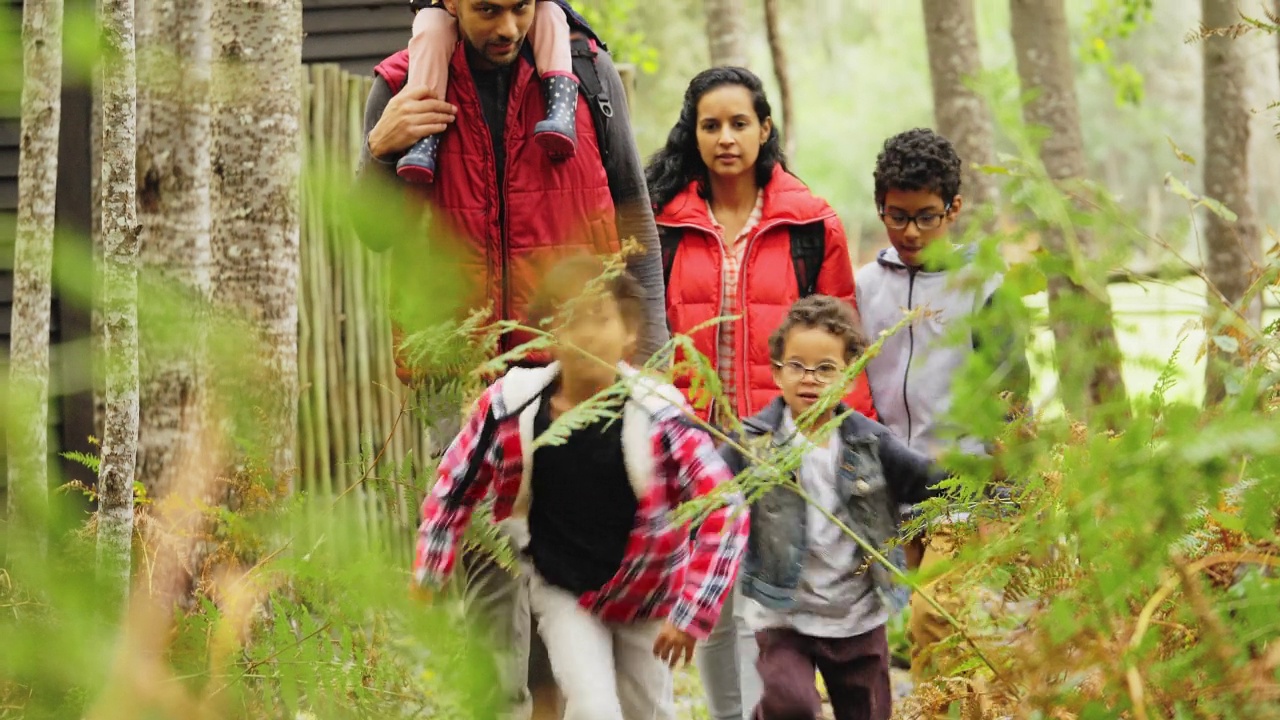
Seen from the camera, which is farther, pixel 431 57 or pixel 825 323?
pixel 825 323

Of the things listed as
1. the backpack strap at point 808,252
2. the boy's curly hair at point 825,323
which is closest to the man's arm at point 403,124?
the boy's curly hair at point 825,323

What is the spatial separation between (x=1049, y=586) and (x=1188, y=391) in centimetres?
34

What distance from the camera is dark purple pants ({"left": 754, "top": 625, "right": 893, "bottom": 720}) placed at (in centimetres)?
374

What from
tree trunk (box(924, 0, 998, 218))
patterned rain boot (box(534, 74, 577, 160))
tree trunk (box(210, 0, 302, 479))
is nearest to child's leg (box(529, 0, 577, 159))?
patterned rain boot (box(534, 74, 577, 160))

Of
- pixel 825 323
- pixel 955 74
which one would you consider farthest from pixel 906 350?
pixel 955 74

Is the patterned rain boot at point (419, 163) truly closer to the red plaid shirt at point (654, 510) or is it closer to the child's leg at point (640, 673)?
the red plaid shirt at point (654, 510)

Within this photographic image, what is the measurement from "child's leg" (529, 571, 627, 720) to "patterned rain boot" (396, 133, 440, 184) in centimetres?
104

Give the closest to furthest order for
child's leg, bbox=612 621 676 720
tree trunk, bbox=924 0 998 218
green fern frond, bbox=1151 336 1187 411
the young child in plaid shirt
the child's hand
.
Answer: green fern frond, bbox=1151 336 1187 411 → the child's hand → the young child in plaid shirt → child's leg, bbox=612 621 676 720 → tree trunk, bbox=924 0 998 218

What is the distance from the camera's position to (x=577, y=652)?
3.39 meters

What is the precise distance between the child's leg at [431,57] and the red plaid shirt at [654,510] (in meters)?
0.67

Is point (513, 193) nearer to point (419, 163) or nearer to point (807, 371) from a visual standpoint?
point (419, 163)

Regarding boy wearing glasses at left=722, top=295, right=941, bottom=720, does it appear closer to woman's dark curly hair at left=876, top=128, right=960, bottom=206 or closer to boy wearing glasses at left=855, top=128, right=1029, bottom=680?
boy wearing glasses at left=855, top=128, right=1029, bottom=680

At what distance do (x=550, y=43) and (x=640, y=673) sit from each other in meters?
1.67

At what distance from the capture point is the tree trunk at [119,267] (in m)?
2.07
